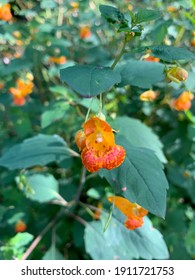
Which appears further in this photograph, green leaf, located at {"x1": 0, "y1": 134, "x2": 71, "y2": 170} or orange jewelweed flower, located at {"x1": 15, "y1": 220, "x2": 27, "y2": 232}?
orange jewelweed flower, located at {"x1": 15, "y1": 220, "x2": 27, "y2": 232}

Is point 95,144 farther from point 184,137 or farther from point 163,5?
point 163,5

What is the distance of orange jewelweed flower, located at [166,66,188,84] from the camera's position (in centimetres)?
87

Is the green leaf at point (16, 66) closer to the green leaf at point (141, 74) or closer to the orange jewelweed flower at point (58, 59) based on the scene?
the orange jewelweed flower at point (58, 59)

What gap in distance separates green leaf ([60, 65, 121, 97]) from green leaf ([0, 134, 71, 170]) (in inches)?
18.0

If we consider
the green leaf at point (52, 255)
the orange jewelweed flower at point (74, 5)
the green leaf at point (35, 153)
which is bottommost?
the green leaf at point (52, 255)

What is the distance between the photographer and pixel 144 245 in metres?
1.28

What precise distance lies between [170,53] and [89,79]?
0.60 ft

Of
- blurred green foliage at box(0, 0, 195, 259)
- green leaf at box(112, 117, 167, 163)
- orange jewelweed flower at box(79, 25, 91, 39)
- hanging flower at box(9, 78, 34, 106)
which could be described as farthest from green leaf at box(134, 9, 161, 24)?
orange jewelweed flower at box(79, 25, 91, 39)

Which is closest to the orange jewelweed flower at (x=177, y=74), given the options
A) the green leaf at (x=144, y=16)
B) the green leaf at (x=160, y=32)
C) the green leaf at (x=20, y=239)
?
the green leaf at (x=144, y=16)

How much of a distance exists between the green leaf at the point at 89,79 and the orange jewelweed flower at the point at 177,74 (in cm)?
18

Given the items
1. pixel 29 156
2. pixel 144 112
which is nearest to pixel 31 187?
pixel 29 156

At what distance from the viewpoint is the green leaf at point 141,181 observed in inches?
33.3

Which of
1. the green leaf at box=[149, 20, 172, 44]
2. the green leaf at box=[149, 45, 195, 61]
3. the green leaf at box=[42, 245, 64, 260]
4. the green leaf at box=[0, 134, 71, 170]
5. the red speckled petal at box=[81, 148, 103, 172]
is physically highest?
the green leaf at box=[149, 45, 195, 61]

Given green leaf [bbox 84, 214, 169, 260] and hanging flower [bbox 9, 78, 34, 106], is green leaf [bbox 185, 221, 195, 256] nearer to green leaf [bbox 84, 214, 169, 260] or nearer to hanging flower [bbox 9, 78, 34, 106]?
green leaf [bbox 84, 214, 169, 260]
